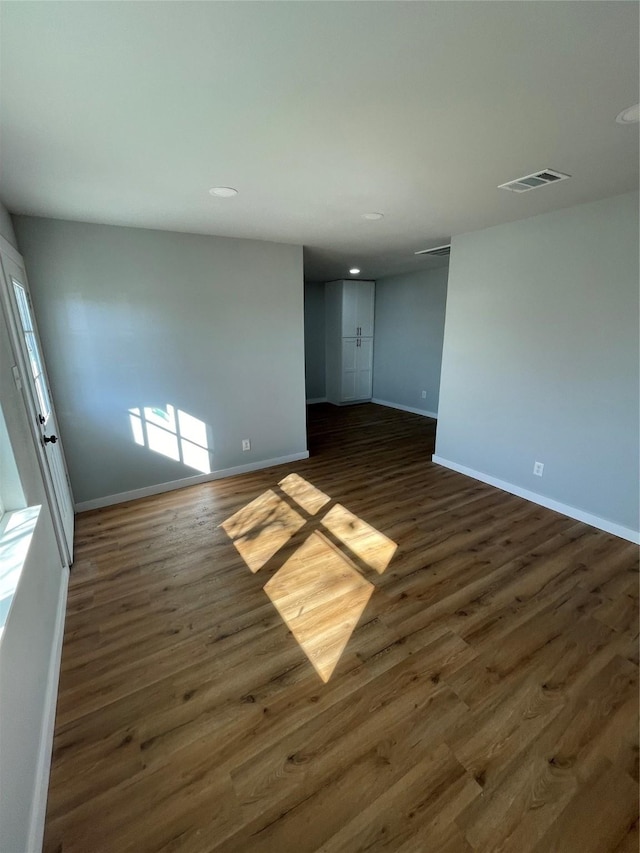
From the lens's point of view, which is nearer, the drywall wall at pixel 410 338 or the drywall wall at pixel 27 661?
the drywall wall at pixel 27 661

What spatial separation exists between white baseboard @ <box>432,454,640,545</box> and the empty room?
0.04 metres

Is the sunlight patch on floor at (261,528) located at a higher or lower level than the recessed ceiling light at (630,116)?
lower

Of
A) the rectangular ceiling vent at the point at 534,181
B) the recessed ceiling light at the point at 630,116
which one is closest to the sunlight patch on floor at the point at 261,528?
the rectangular ceiling vent at the point at 534,181

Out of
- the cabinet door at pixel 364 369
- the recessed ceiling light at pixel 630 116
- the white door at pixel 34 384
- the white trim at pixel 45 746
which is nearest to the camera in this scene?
the white trim at pixel 45 746

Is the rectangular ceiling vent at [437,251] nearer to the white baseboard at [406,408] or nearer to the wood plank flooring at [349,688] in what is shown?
the white baseboard at [406,408]

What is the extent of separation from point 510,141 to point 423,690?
2524 mm

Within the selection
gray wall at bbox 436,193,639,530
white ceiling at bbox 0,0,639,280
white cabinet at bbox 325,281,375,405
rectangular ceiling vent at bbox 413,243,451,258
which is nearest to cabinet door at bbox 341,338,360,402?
white cabinet at bbox 325,281,375,405

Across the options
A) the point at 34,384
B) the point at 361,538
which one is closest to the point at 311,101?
the point at 34,384

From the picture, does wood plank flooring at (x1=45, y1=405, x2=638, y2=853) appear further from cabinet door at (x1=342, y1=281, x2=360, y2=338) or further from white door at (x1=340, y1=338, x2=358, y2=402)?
cabinet door at (x1=342, y1=281, x2=360, y2=338)

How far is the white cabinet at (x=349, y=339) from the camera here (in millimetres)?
6770

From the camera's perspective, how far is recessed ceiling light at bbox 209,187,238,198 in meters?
2.19

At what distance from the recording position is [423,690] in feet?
5.24

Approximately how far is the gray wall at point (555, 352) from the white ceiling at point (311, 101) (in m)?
0.40

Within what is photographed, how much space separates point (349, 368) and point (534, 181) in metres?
4.98
